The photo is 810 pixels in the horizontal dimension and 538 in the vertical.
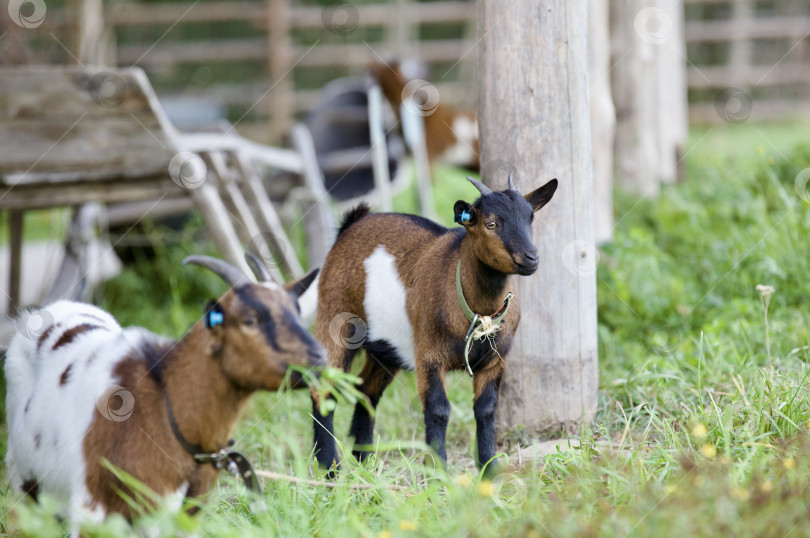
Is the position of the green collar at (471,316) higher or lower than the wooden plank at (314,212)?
lower

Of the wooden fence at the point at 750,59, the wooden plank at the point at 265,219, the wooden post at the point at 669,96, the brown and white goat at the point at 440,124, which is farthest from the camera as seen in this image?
the wooden fence at the point at 750,59

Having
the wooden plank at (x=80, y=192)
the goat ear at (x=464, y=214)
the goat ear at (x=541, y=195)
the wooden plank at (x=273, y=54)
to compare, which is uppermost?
the wooden plank at (x=273, y=54)

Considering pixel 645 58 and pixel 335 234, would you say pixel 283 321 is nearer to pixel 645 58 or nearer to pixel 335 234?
pixel 335 234

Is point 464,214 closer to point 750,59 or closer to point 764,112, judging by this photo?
point 764,112

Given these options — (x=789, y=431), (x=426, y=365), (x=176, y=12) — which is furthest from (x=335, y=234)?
(x=176, y=12)

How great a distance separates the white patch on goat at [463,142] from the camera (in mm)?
7383

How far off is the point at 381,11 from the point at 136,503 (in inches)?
424

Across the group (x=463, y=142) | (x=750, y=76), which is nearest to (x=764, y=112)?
(x=750, y=76)

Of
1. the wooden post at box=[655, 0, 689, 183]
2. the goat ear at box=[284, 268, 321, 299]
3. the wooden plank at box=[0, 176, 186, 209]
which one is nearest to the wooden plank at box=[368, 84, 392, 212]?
the wooden plank at box=[0, 176, 186, 209]

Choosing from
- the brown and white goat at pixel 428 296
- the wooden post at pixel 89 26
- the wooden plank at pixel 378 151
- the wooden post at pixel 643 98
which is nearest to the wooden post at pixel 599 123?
the wooden post at pixel 643 98

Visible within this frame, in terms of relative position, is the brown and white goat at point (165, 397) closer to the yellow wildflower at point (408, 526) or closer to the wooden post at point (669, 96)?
the yellow wildflower at point (408, 526)

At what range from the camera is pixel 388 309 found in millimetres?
3166

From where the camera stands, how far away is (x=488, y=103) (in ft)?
11.2

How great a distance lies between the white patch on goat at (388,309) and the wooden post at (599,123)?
7.86 ft
